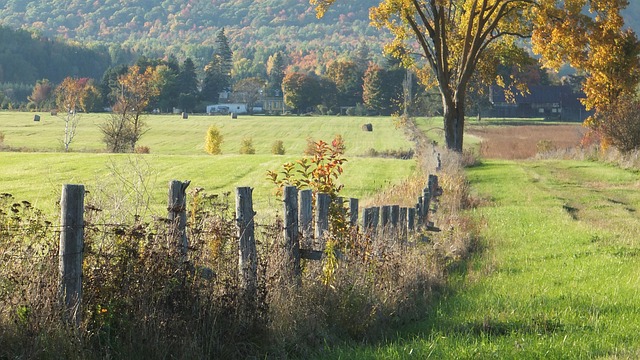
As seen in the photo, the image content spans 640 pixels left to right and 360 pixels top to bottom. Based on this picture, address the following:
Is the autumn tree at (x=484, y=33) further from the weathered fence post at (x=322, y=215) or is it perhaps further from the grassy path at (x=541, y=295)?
the weathered fence post at (x=322, y=215)

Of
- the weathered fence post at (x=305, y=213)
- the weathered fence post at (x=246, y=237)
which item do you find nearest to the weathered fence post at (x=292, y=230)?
the weathered fence post at (x=305, y=213)

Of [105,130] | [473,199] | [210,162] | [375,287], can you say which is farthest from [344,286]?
[105,130]

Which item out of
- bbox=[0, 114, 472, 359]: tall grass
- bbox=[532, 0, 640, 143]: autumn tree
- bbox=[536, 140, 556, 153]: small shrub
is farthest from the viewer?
bbox=[536, 140, 556, 153]: small shrub

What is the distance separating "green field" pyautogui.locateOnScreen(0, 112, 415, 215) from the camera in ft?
109

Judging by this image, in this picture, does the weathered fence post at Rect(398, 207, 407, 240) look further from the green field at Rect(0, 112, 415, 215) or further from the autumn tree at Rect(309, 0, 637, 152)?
the autumn tree at Rect(309, 0, 637, 152)

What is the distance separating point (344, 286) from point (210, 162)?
134 feet

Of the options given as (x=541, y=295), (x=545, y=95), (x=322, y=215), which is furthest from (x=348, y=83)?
(x=322, y=215)

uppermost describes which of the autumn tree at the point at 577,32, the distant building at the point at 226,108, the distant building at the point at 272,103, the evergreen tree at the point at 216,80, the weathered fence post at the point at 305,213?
the evergreen tree at the point at 216,80

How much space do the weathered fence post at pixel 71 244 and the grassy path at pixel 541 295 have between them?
2443 millimetres

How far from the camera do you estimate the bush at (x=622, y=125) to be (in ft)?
142

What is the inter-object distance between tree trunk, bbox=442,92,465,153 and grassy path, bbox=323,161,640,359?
16.9 metres

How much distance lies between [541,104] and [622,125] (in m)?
94.4

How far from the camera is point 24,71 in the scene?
186m

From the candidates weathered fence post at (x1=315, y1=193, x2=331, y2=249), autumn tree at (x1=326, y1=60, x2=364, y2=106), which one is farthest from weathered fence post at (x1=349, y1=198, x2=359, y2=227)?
autumn tree at (x1=326, y1=60, x2=364, y2=106)
